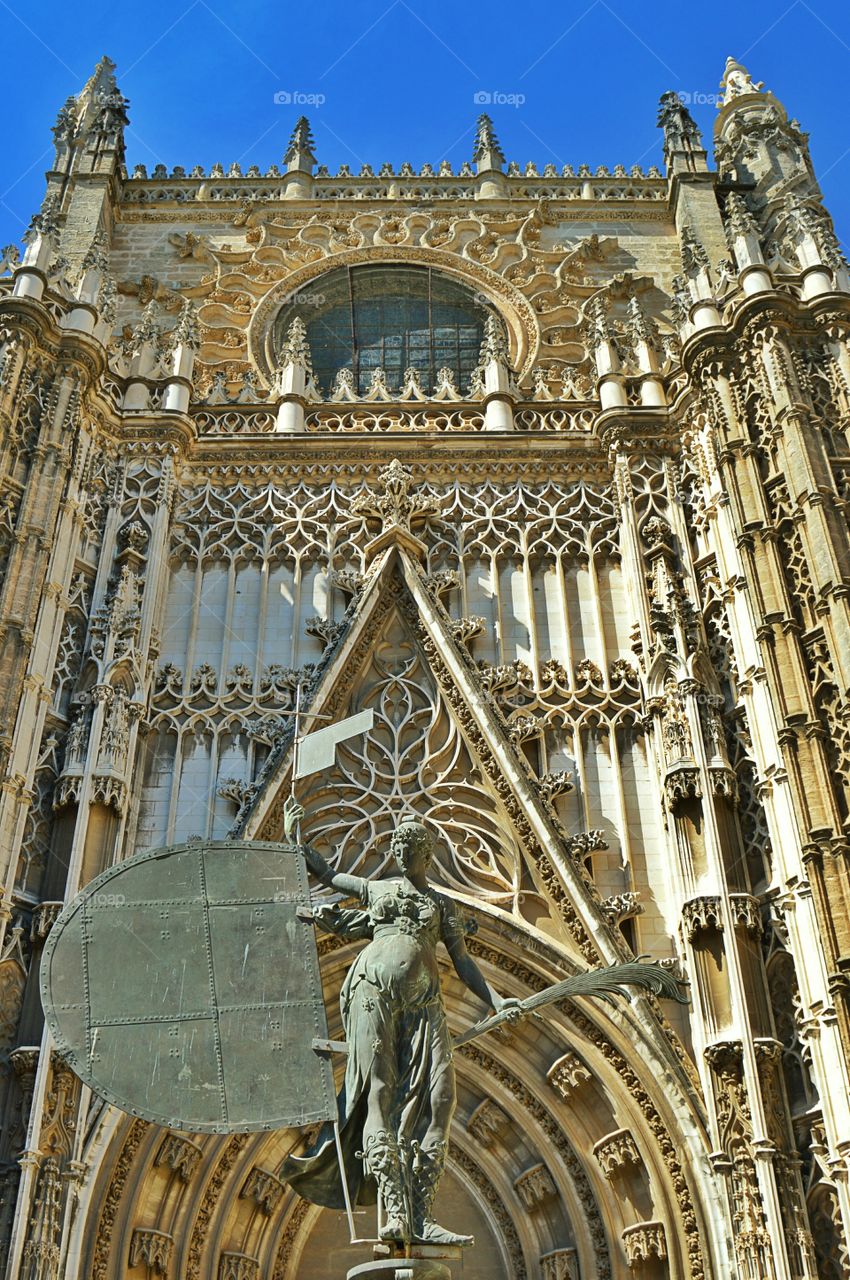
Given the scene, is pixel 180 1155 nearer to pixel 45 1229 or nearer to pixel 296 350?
pixel 45 1229

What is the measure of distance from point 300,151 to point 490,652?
10411mm

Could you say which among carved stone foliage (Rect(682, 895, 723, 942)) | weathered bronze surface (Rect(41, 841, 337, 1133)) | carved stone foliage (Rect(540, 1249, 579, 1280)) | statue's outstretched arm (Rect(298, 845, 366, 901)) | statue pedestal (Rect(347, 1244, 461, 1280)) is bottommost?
statue pedestal (Rect(347, 1244, 461, 1280))

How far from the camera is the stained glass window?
19844mm

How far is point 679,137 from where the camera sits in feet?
69.8

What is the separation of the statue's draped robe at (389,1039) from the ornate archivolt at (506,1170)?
374 centimetres

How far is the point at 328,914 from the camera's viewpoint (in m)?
9.20

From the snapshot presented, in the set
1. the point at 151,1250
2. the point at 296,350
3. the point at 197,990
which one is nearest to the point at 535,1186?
the point at 151,1250

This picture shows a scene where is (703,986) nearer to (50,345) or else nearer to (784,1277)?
(784,1277)

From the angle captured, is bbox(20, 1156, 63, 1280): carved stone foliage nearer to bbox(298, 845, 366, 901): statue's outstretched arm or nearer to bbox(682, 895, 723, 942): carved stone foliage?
bbox(298, 845, 366, 901): statue's outstretched arm

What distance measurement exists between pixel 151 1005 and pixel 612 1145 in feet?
17.0

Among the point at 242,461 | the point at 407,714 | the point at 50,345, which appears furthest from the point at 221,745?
the point at 50,345

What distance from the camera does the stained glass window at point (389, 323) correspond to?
65.1 feet

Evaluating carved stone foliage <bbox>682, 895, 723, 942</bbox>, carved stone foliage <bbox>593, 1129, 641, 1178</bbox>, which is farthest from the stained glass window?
carved stone foliage <bbox>593, 1129, 641, 1178</bbox>

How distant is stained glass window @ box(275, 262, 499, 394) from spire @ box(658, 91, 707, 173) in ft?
12.2
